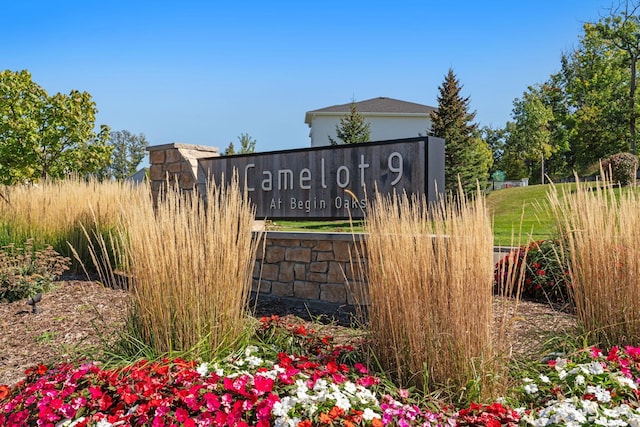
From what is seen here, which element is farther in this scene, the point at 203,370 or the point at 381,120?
the point at 381,120

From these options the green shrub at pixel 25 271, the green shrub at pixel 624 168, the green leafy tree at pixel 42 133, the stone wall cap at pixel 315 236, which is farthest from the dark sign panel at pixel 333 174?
the green shrub at pixel 624 168

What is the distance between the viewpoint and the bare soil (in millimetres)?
3484

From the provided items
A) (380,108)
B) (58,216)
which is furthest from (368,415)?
(380,108)

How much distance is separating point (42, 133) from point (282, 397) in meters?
15.5

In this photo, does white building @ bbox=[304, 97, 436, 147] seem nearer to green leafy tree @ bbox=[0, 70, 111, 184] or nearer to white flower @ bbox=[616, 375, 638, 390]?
green leafy tree @ bbox=[0, 70, 111, 184]

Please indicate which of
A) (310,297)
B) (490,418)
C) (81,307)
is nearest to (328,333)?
(310,297)

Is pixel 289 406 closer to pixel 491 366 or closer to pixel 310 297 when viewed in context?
pixel 491 366

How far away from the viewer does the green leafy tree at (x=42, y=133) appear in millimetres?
14312

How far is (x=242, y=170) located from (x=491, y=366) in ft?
13.7

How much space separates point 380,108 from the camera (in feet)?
88.2

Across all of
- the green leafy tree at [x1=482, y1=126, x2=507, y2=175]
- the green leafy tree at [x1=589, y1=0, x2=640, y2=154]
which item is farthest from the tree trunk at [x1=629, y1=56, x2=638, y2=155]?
the green leafy tree at [x1=482, y1=126, x2=507, y2=175]

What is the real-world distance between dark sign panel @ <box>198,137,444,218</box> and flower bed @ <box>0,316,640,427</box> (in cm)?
196

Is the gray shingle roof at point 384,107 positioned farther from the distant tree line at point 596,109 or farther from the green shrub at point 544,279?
the green shrub at point 544,279

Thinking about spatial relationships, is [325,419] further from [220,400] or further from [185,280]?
[185,280]
